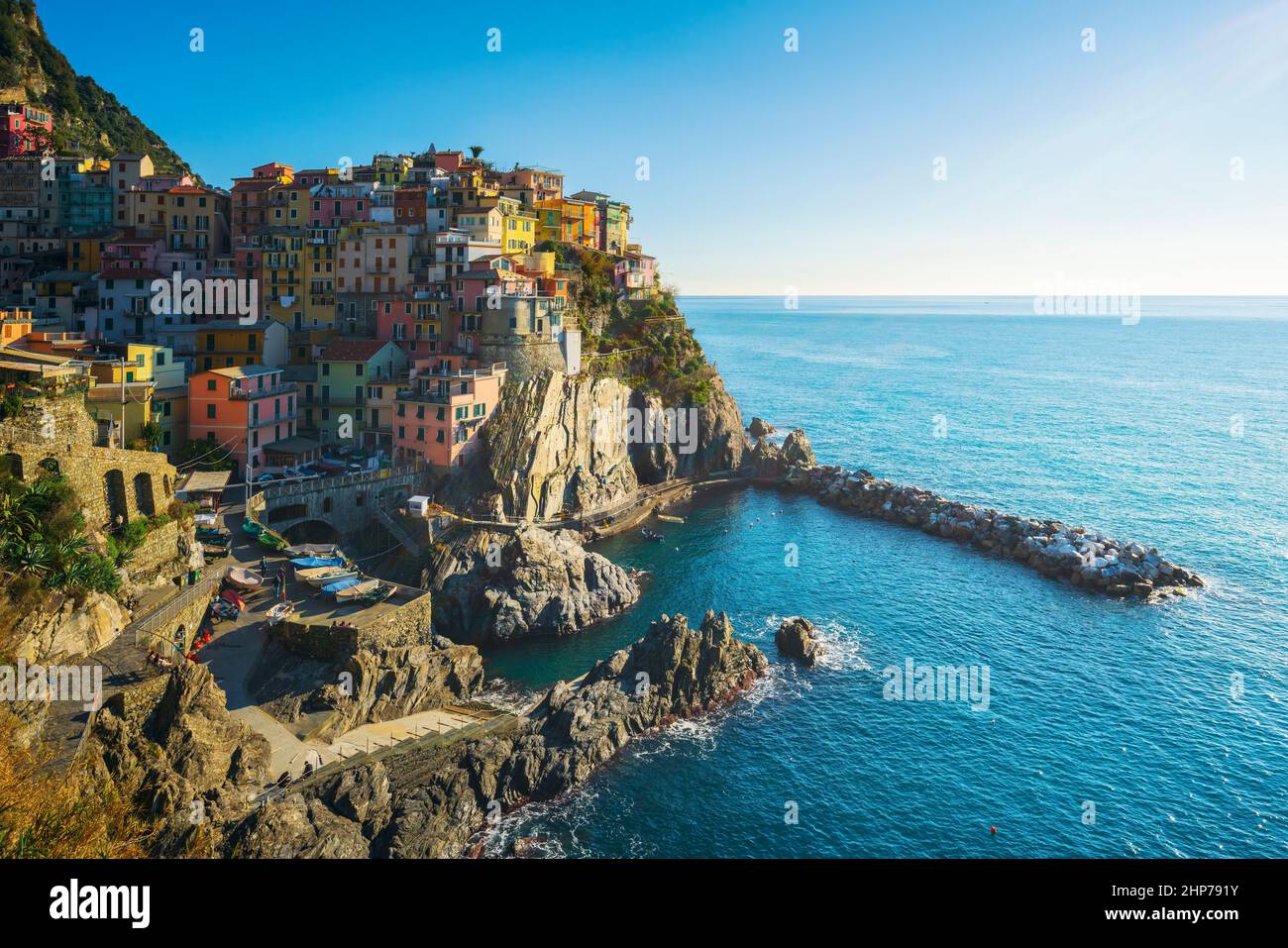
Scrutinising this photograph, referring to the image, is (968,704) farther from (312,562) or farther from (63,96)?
(63,96)

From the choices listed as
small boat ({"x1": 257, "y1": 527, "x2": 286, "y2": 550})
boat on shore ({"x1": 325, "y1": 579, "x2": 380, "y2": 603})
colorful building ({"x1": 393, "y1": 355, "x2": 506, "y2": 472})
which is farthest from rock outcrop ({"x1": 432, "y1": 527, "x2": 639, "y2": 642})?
colorful building ({"x1": 393, "y1": 355, "x2": 506, "y2": 472})

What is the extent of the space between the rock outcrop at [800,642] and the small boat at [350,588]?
2233 centimetres

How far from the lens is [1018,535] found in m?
67.2

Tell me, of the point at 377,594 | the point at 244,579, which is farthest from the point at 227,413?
the point at 377,594

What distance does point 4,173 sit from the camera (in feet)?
287

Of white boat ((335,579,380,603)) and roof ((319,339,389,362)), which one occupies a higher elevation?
roof ((319,339,389,362))

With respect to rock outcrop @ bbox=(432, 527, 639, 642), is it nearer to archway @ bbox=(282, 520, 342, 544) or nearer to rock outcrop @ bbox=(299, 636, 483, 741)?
rock outcrop @ bbox=(299, 636, 483, 741)

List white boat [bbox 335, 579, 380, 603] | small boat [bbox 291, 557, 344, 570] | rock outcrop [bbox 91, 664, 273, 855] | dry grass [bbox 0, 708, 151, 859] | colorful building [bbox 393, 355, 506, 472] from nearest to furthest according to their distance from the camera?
dry grass [bbox 0, 708, 151, 859]
rock outcrop [bbox 91, 664, 273, 855]
white boat [bbox 335, 579, 380, 603]
small boat [bbox 291, 557, 344, 570]
colorful building [bbox 393, 355, 506, 472]

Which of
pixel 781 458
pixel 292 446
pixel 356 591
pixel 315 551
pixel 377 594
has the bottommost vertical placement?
pixel 377 594

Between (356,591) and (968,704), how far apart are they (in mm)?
31453

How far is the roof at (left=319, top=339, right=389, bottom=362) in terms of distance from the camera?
65.4 meters
